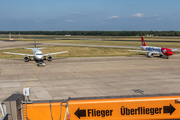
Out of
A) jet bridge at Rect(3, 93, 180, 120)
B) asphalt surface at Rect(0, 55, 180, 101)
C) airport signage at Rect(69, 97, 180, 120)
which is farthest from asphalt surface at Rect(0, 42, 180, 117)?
airport signage at Rect(69, 97, 180, 120)

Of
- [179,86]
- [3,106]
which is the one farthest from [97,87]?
[3,106]

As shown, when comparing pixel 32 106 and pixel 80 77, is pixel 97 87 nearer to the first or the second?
pixel 80 77

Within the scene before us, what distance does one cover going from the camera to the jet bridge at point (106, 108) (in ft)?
33.7

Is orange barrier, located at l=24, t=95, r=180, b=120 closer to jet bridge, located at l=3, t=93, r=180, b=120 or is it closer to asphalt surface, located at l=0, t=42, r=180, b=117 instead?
jet bridge, located at l=3, t=93, r=180, b=120

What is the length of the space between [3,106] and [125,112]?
6.88 m

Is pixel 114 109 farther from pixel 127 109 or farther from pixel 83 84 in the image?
pixel 83 84

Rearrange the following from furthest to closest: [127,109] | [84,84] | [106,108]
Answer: [84,84], [127,109], [106,108]

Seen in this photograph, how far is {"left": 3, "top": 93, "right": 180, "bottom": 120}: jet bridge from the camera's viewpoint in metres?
10.3

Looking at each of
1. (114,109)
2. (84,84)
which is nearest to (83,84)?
(84,84)

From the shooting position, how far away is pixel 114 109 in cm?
1059

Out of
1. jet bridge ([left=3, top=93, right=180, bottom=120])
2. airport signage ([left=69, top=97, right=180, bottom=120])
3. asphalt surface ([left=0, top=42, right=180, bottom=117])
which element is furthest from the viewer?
asphalt surface ([left=0, top=42, right=180, bottom=117])

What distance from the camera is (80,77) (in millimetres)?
33938

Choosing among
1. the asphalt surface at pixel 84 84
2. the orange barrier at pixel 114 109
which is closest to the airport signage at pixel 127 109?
the orange barrier at pixel 114 109

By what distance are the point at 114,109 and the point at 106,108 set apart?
495 millimetres
